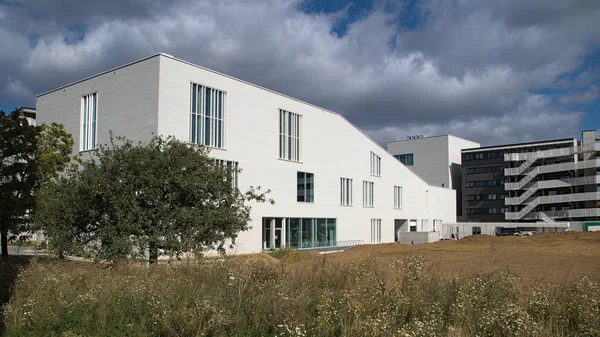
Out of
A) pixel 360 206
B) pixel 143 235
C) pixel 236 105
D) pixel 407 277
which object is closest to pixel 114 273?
pixel 143 235

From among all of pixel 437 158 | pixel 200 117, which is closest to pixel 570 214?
pixel 437 158

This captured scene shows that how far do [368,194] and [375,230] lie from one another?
445cm

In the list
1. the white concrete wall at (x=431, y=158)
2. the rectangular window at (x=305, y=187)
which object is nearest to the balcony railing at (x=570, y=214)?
the white concrete wall at (x=431, y=158)

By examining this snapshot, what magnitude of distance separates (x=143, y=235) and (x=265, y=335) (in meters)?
10.7

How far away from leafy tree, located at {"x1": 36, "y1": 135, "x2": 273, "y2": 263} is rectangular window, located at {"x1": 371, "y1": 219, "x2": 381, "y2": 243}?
3983 centimetres

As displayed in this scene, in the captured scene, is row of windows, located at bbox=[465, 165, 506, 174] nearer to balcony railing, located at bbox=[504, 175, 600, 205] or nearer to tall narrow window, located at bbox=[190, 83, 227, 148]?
balcony railing, located at bbox=[504, 175, 600, 205]

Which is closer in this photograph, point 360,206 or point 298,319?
point 298,319

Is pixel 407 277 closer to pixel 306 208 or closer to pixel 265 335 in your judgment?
pixel 265 335

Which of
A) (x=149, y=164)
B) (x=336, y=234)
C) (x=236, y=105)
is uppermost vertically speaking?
(x=236, y=105)

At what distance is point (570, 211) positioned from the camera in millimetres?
77812

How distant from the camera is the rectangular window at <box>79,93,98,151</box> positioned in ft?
127

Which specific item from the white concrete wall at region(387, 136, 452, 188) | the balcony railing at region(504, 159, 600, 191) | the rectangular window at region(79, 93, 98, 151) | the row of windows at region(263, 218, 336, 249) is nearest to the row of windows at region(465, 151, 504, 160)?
the white concrete wall at region(387, 136, 452, 188)

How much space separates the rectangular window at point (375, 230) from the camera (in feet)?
188

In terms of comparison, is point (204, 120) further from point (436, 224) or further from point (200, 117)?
point (436, 224)
